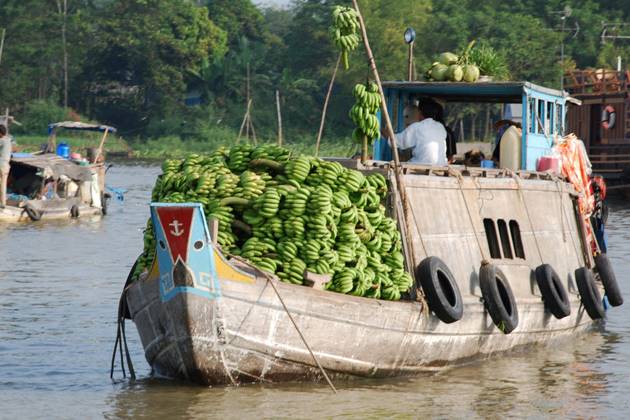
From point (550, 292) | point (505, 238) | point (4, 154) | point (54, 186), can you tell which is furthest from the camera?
point (54, 186)

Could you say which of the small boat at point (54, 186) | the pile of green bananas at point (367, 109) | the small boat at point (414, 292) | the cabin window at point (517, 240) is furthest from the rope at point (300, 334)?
the small boat at point (54, 186)

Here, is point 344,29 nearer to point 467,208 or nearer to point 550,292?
point 467,208

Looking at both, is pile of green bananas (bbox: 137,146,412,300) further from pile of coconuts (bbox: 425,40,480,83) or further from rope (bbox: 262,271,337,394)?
pile of coconuts (bbox: 425,40,480,83)

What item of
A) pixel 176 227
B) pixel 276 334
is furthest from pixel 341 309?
pixel 176 227

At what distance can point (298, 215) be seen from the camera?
930cm

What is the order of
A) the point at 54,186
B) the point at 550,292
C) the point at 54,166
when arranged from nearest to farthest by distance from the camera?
the point at 550,292 < the point at 54,166 < the point at 54,186

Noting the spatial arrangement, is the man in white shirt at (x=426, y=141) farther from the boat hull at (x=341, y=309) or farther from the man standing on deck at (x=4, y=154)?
the man standing on deck at (x=4, y=154)

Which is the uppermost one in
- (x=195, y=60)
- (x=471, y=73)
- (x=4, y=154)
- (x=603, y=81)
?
(x=195, y=60)

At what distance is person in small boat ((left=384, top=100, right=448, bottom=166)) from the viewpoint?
1162 cm

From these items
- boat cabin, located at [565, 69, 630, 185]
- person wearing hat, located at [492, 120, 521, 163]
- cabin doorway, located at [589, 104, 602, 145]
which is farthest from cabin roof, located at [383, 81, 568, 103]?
cabin doorway, located at [589, 104, 602, 145]

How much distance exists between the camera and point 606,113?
35.8 metres

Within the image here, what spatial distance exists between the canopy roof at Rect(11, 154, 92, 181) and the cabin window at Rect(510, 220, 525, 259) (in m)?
15.5

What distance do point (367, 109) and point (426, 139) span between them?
168cm

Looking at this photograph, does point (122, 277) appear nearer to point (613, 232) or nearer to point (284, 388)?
point (284, 388)
